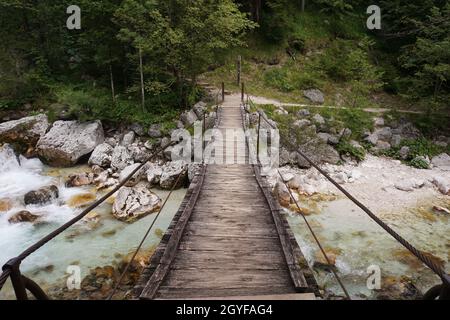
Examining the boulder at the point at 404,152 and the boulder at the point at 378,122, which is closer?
the boulder at the point at 404,152

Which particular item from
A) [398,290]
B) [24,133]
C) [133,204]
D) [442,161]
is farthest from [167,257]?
[442,161]

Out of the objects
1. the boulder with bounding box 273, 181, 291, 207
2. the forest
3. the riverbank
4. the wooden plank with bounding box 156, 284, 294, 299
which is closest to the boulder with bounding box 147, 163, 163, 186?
the forest

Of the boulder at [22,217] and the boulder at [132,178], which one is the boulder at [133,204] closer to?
the boulder at [132,178]

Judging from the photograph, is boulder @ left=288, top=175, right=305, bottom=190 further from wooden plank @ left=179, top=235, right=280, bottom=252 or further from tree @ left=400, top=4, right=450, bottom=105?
tree @ left=400, top=4, right=450, bottom=105

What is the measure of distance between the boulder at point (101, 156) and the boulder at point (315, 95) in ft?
43.8

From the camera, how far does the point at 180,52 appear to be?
14.8 metres

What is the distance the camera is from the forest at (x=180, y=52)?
1473 cm

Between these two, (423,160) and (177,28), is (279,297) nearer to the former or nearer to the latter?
(177,28)

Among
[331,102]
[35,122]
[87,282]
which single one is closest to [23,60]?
[35,122]

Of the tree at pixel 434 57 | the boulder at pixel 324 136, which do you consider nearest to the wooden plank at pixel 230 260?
the boulder at pixel 324 136

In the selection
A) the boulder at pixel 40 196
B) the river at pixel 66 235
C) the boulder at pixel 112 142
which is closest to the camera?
the river at pixel 66 235

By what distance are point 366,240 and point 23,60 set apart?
21.9m

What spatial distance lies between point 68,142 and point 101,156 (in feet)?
6.51

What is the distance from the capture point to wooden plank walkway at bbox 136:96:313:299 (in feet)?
12.4
